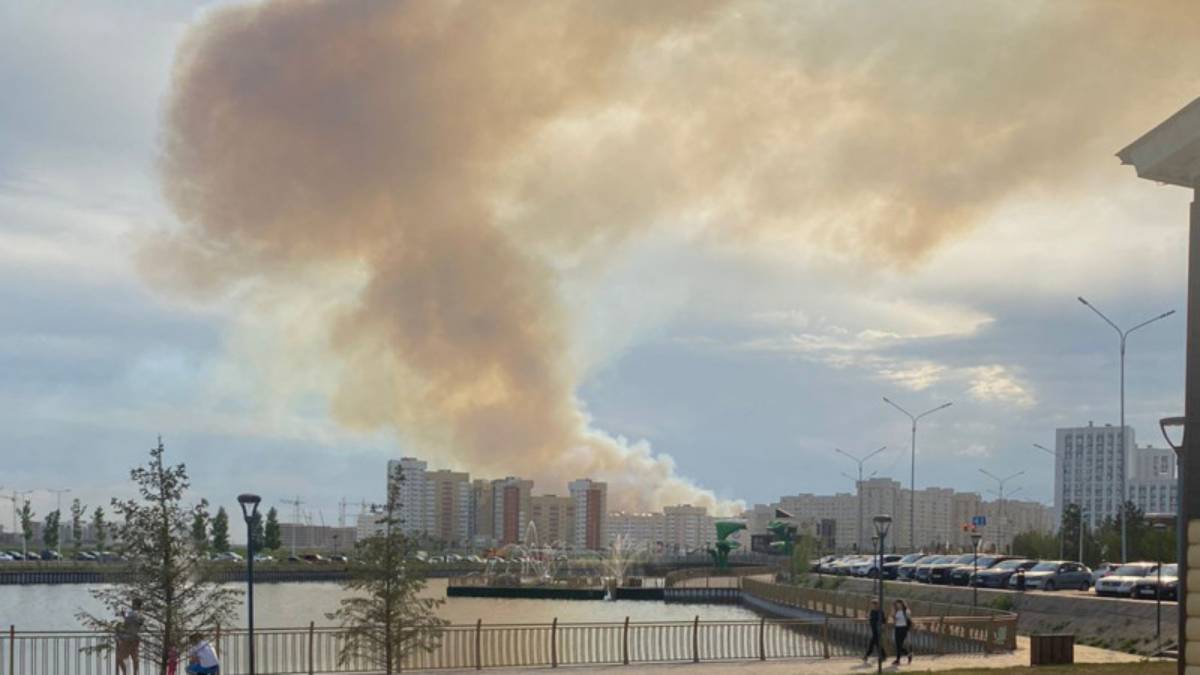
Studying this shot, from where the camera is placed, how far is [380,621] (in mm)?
36906

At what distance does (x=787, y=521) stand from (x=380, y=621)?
136 metres

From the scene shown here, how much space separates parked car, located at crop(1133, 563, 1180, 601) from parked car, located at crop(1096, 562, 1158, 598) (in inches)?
12.5

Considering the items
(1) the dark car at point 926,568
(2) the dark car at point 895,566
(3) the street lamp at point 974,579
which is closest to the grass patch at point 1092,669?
(3) the street lamp at point 974,579

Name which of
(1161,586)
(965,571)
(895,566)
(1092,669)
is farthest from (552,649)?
(895,566)

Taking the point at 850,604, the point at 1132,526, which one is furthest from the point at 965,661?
the point at 1132,526

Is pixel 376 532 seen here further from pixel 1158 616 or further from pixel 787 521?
pixel 787 521

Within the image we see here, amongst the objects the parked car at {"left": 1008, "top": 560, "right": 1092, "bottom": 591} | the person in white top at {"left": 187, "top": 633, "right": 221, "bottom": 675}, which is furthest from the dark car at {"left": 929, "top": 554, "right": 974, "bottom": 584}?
the person in white top at {"left": 187, "top": 633, "right": 221, "bottom": 675}

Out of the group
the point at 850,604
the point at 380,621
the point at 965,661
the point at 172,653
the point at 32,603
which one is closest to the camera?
A: the point at 172,653

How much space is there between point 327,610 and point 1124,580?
207ft

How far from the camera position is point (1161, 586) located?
57250mm

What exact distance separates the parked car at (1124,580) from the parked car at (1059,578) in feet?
24.9

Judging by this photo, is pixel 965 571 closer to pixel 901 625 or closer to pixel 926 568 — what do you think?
pixel 926 568

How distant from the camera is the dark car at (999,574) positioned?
73750 millimetres

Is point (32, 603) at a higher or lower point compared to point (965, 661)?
lower
